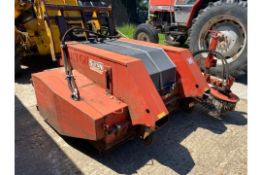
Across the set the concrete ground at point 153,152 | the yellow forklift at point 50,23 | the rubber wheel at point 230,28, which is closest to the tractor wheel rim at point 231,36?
the rubber wheel at point 230,28

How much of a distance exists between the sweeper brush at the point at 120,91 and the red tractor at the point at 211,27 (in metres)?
1.19

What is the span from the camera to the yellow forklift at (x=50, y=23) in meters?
3.75

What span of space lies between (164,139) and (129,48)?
1226mm

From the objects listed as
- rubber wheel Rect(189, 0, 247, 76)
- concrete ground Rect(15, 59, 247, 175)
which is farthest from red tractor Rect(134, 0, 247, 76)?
concrete ground Rect(15, 59, 247, 175)

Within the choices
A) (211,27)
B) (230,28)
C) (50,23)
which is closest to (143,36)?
(211,27)

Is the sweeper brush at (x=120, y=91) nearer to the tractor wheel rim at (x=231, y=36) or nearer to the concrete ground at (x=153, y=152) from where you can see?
the concrete ground at (x=153, y=152)

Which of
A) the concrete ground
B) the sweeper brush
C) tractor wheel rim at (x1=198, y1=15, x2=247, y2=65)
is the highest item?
tractor wheel rim at (x1=198, y1=15, x2=247, y2=65)

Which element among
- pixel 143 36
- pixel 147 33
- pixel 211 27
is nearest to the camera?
pixel 211 27

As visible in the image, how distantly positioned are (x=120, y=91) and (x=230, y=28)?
3.15 meters

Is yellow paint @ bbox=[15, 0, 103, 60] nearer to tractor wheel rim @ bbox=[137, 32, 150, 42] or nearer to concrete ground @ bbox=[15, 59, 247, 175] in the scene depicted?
concrete ground @ bbox=[15, 59, 247, 175]

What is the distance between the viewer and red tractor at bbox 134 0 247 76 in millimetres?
4445

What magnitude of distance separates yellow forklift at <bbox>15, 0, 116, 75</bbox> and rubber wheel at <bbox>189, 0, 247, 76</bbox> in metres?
1.94

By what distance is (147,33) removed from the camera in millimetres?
6340

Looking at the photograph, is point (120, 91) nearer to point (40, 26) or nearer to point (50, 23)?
point (50, 23)
